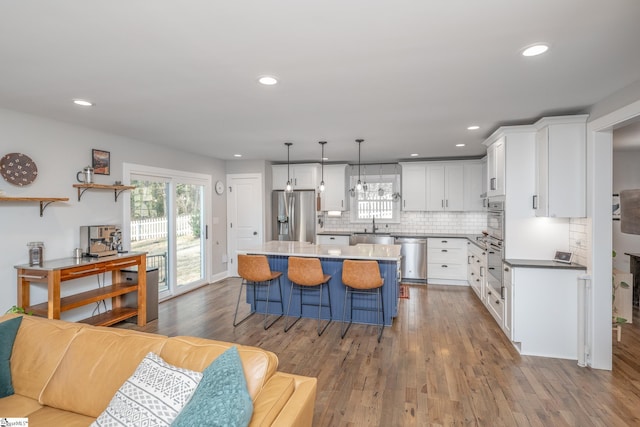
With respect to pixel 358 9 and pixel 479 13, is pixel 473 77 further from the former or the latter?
pixel 358 9

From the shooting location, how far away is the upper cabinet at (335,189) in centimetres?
684

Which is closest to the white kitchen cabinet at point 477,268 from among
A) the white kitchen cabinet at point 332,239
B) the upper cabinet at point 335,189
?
the white kitchen cabinet at point 332,239

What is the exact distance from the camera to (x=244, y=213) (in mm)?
6637

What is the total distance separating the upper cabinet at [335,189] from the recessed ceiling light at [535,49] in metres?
4.84

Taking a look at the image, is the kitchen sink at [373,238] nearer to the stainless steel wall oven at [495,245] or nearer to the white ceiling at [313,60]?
the stainless steel wall oven at [495,245]

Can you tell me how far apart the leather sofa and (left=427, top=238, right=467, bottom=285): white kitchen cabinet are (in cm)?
506

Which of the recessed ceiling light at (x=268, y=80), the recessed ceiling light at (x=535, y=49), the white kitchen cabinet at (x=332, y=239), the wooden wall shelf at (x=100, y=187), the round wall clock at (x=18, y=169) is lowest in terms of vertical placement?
the white kitchen cabinet at (x=332, y=239)

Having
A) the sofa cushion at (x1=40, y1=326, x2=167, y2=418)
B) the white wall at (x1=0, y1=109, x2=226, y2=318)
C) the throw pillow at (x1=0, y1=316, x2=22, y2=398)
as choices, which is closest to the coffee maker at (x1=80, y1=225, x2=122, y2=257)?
the white wall at (x1=0, y1=109, x2=226, y2=318)

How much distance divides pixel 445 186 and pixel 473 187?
0.50 metres

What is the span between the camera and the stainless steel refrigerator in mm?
6570

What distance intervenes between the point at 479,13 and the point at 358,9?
2.00 feet

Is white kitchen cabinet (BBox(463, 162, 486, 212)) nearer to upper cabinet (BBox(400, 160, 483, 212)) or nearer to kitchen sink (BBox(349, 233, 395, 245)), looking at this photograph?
upper cabinet (BBox(400, 160, 483, 212))

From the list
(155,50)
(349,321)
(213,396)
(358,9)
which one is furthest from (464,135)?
(213,396)

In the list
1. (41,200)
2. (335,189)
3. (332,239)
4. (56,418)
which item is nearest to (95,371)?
(56,418)
